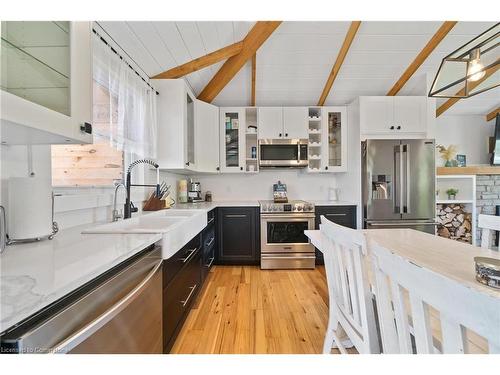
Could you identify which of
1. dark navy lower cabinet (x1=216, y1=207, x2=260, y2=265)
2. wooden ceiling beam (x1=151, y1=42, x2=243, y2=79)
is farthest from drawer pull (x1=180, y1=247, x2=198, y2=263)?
wooden ceiling beam (x1=151, y1=42, x2=243, y2=79)

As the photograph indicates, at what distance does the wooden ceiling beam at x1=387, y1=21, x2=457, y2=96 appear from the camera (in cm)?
299

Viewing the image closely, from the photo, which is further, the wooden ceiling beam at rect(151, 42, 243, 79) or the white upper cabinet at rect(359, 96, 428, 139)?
the white upper cabinet at rect(359, 96, 428, 139)

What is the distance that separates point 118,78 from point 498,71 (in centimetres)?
518

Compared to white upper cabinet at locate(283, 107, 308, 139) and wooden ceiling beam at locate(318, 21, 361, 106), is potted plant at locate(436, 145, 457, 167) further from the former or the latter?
white upper cabinet at locate(283, 107, 308, 139)

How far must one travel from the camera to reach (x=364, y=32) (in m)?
3.02

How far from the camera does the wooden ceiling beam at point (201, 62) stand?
9.15 ft

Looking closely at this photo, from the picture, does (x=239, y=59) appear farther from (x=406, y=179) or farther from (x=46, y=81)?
(x=406, y=179)

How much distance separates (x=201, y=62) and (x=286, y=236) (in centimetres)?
247

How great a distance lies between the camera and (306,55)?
3314 millimetres

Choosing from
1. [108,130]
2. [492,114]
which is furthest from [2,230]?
[492,114]

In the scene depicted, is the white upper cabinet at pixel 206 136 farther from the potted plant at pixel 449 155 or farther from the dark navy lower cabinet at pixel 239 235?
the potted plant at pixel 449 155

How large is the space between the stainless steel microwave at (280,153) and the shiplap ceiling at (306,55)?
77 centimetres

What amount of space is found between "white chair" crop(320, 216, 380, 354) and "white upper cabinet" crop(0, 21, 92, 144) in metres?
1.24

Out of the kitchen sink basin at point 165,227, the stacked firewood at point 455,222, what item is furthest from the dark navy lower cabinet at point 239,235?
the stacked firewood at point 455,222
